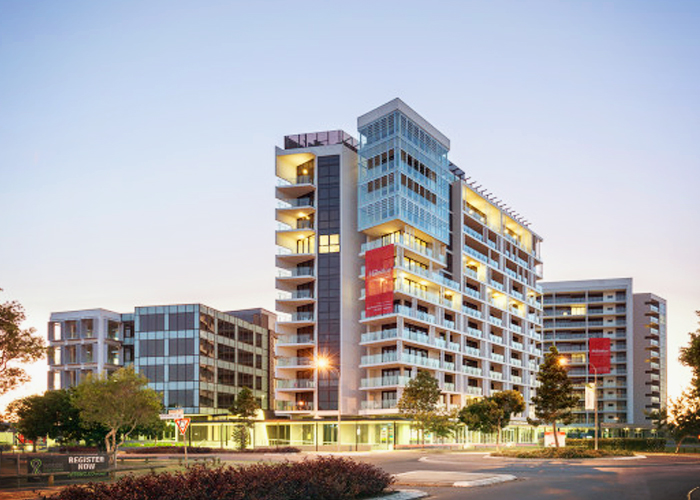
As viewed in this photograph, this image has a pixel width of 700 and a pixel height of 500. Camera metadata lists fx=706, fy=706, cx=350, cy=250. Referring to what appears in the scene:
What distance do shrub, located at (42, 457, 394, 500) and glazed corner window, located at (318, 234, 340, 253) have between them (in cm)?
6390

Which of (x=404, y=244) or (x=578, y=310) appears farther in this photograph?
(x=578, y=310)

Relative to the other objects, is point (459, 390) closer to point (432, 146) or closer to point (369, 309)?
point (369, 309)

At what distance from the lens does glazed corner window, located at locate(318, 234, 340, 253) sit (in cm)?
8969

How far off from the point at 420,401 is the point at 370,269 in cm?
1928

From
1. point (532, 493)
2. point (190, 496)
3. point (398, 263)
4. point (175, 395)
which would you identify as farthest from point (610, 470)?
point (175, 395)

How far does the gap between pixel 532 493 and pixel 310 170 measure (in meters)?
71.0

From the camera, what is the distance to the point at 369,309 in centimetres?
8756

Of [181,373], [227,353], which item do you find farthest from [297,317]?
[227,353]

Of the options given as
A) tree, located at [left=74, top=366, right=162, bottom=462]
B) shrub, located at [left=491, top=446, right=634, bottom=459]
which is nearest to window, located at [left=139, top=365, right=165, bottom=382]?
tree, located at [left=74, top=366, right=162, bottom=462]

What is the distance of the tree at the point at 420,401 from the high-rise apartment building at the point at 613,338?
86815 millimetres

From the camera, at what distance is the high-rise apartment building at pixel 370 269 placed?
86312 millimetres

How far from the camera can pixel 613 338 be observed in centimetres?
15612

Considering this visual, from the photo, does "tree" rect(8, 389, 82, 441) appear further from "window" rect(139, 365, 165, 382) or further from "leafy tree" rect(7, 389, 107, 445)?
"window" rect(139, 365, 165, 382)

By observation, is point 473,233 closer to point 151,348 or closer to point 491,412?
point 491,412
